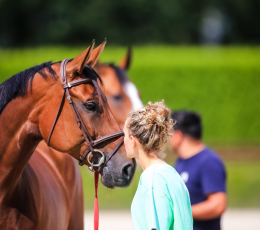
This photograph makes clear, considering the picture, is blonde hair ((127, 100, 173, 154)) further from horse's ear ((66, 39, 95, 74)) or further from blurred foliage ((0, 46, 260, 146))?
blurred foliage ((0, 46, 260, 146))

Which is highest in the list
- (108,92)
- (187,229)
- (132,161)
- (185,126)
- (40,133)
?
(108,92)

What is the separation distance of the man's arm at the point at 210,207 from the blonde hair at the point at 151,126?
1.61 meters

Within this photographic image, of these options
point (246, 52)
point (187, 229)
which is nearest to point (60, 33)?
point (246, 52)

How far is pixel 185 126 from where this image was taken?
13.3 feet

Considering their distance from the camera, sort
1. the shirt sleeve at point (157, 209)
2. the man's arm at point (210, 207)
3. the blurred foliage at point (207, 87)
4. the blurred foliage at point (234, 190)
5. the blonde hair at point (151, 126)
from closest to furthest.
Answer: the shirt sleeve at point (157, 209) < the blonde hair at point (151, 126) < the man's arm at point (210, 207) < the blurred foliage at point (234, 190) < the blurred foliage at point (207, 87)

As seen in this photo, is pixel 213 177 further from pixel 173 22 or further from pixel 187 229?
pixel 173 22

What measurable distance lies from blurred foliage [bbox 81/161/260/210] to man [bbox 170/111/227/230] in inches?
110

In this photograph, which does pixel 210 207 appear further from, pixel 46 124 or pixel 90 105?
pixel 46 124

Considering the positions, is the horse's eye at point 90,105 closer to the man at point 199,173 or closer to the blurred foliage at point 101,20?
the man at point 199,173

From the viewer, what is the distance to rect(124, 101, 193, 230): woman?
79.6 inches

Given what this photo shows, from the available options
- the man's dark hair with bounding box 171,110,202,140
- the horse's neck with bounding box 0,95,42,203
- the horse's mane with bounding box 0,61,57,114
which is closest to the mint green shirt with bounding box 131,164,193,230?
the horse's neck with bounding box 0,95,42,203

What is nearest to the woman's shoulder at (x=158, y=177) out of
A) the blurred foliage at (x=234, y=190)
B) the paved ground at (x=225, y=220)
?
the blurred foliage at (x=234, y=190)

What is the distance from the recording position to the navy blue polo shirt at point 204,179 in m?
3.70

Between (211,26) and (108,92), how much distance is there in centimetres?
2619
